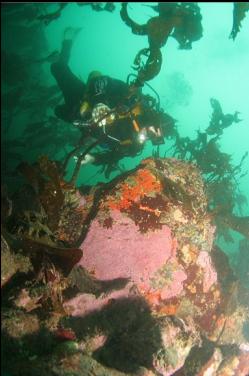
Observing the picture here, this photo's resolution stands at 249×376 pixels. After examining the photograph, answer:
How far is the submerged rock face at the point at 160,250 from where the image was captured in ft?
13.7

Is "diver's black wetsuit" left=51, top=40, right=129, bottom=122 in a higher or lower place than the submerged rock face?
higher

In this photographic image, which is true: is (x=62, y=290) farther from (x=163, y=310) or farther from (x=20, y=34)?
(x=20, y=34)

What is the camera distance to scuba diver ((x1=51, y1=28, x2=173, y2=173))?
16.5ft

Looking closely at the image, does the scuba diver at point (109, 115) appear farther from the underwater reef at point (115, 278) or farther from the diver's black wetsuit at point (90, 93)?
the underwater reef at point (115, 278)

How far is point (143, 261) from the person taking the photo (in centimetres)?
481

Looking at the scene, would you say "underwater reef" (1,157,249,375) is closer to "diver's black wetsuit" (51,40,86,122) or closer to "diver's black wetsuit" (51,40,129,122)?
"diver's black wetsuit" (51,40,129,122)

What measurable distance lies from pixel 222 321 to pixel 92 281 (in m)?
3.44

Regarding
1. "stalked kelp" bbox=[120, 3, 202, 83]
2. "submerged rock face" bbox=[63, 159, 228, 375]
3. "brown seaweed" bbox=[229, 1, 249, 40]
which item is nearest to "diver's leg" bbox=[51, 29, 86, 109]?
"stalked kelp" bbox=[120, 3, 202, 83]

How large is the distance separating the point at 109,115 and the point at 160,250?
2.16 meters

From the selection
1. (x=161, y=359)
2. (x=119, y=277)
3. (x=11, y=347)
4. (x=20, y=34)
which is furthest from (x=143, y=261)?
(x=20, y=34)

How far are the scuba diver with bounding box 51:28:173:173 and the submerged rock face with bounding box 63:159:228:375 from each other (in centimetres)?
54

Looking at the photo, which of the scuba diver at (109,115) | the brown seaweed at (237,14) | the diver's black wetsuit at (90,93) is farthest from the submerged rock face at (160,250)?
the brown seaweed at (237,14)

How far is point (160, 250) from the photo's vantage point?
16.3 ft

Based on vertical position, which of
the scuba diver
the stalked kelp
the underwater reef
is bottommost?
the underwater reef
